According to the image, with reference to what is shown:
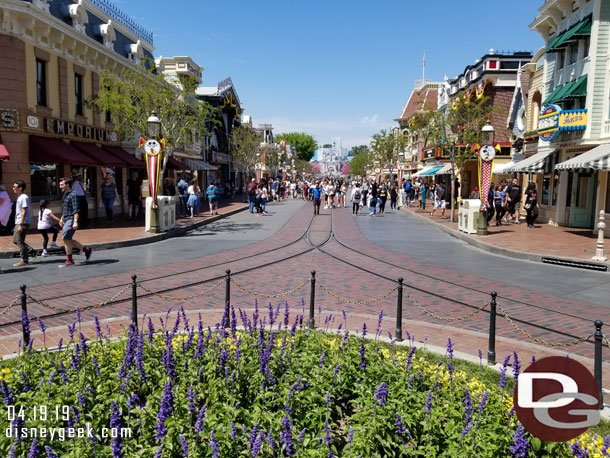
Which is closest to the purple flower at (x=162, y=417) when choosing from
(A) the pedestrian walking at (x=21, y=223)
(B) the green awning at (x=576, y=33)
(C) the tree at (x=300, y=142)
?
(A) the pedestrian walking at (x=21, y=223)

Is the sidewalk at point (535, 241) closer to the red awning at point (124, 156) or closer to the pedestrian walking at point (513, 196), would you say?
the pedestrian walking at point (513, 196)

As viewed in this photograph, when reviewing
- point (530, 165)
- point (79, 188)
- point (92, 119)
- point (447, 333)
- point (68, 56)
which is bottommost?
point (447, 333)

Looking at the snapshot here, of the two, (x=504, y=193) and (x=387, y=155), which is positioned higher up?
(x=387, y=155)

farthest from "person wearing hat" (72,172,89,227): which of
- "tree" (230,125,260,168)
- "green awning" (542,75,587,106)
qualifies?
"tree" (230,125,260,168)

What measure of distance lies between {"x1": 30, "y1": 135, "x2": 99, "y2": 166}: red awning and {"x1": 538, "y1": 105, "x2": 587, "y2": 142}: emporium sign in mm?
19248

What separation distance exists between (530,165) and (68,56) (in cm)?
2085

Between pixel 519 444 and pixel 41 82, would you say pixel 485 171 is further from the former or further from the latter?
pixel 41 82

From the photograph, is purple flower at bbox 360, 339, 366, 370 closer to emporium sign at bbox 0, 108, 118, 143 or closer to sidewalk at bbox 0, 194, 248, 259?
sidewalk at bbox 0, 194, 248, 259

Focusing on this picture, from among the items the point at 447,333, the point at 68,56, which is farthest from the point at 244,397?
the point at 68,56

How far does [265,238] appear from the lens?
1641 cm

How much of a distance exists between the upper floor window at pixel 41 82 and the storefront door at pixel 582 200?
2203cm

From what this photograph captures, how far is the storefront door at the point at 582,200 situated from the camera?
2044cm

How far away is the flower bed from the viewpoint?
3.29 meters

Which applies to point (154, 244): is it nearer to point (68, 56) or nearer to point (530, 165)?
point (68, 56)
